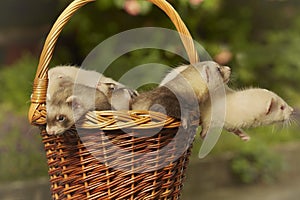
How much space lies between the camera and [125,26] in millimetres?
4875

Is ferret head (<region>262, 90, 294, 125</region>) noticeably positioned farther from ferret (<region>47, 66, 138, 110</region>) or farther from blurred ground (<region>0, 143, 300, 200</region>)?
blurred ground (<region>0, 143, 300, 200</region>)

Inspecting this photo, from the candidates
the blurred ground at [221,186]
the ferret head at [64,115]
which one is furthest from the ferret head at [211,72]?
the blurred ground at [221,186]

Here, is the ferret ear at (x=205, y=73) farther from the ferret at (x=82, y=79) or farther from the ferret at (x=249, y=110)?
the ferret at (x=82, y=79)

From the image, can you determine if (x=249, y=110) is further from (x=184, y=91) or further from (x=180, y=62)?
(x=180, y=62)

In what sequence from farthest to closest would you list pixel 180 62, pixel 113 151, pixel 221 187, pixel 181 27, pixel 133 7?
pixel 221 187 → pixel 180 62 → pixel 133 7 → pixel 181 27 → pixel 113 151

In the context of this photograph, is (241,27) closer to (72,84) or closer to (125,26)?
(125,26)

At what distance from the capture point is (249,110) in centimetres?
182

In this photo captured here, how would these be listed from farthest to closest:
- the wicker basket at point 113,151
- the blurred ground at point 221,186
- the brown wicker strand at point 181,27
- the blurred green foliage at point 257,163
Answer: the blurred green foliage at point 257,163 → the blurred ground at point 221,186 → the brown wicker strand at point 181,27 → the wicker basket at point 113,151

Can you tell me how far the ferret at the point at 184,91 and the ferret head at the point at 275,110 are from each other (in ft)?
0.51

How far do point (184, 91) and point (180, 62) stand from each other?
253cm

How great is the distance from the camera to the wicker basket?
1688 millimetres

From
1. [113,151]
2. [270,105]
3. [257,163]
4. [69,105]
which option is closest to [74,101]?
[69,105]

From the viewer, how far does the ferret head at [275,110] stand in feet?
5.99

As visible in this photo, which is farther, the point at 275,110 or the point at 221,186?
the point at 221,186
